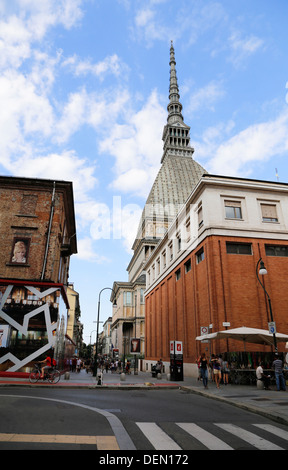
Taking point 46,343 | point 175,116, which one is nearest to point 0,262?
point 46,343

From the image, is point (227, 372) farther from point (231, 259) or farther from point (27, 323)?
point (27, 323)

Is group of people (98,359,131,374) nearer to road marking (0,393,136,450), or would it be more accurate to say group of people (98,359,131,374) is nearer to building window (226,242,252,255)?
building window (226,242,252,255)

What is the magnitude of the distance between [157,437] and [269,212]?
79.3ft

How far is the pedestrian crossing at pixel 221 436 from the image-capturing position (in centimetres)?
567

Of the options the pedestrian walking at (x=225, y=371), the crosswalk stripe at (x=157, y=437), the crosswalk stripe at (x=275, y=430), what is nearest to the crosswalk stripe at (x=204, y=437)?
the crosswalk stripe at (x=157, y=437)

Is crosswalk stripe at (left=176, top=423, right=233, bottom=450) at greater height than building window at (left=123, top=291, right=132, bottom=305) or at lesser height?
lesser

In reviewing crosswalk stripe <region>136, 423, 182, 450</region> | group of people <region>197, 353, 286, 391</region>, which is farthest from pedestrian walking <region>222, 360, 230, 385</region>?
crosswalk stripe <region>136, 423, 182, 450</region>

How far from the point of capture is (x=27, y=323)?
72.1 ft

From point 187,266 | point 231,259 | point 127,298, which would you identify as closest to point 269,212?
point 231,259

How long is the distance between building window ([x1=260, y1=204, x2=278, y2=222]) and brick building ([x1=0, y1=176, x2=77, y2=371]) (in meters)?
16.5

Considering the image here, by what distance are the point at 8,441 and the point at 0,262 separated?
67.8 ft

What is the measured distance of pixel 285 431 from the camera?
7.08m

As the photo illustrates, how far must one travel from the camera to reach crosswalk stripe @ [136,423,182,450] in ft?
18.1

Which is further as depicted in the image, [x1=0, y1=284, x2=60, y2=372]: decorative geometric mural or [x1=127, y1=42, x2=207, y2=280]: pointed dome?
[x1=127, y1=42, x2=207, y2=280]: pointed dome
